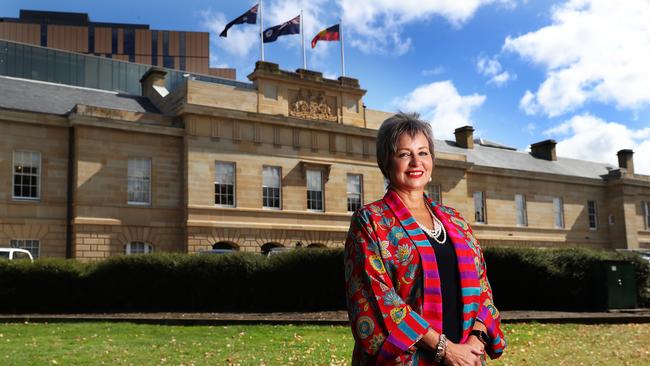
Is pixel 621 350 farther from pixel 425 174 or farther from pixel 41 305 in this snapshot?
pixel 41 305

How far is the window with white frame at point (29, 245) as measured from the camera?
85.1 ft

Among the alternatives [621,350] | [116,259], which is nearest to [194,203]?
[116,259]

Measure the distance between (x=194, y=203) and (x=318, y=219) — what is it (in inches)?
272

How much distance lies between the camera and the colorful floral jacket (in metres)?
3.08

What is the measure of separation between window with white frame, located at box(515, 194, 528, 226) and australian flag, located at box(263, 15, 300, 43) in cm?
2029

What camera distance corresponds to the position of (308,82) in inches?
1299

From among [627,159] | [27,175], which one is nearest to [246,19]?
[27,175]

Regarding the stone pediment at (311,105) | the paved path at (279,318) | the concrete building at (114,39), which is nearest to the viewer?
the paved path at (279,318)

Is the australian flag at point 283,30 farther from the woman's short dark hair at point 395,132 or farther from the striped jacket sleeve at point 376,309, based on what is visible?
the striped jacket sleeve at point 376,309

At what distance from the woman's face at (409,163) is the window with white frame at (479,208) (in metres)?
38.7

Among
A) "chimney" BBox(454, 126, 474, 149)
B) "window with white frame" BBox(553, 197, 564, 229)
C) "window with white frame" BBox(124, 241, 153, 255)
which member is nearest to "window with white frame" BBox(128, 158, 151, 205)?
"window with white frame" BBox(124, 241, 153, 255)

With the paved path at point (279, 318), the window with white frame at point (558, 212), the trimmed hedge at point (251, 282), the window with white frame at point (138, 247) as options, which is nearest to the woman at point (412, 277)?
the paved path at point (279, 318)

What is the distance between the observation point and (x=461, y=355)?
123 inches

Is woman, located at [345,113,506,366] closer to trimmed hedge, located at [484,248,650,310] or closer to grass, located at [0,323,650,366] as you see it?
grass, located at [0,323,650,366]
